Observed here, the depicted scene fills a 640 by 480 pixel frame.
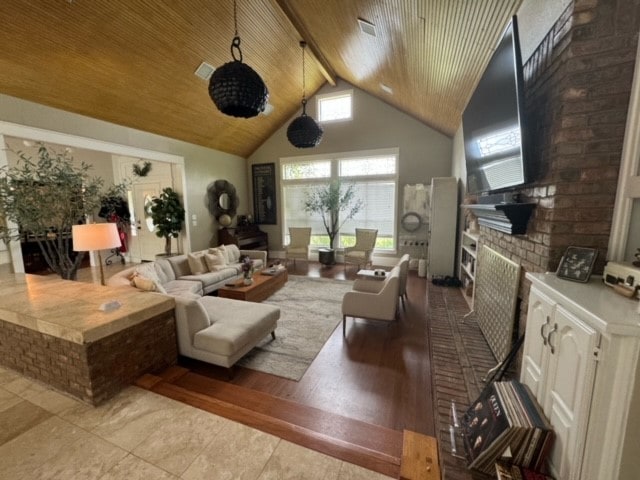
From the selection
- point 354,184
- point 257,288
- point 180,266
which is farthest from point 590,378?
point 354,184

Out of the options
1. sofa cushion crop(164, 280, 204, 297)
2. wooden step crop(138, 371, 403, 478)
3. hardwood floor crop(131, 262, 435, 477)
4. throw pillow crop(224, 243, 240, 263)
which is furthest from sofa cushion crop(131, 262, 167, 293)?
throw pillow crop(224, 243, 240, 263)

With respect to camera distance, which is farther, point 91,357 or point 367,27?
point 367,27

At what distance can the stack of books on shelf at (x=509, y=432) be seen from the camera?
116cm

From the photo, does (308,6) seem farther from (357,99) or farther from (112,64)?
(357,99)

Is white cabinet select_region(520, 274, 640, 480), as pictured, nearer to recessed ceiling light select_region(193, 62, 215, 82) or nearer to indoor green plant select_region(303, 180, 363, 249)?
recessed ceiling light select_region(193, 62, 215, 82)

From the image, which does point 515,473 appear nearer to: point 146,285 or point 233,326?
point 233,326

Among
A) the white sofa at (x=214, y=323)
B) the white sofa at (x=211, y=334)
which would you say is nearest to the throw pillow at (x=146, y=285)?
the white sofa at (x=214, y=323)

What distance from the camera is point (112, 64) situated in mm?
3232

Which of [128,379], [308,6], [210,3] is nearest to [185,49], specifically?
[210,3]

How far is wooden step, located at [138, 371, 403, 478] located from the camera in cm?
127

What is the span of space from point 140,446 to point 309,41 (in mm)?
5188

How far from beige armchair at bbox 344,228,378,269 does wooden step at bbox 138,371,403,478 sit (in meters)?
3.89

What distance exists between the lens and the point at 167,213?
5.31 metres

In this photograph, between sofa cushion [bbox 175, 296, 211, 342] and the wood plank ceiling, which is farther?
the wood plank ceiling
